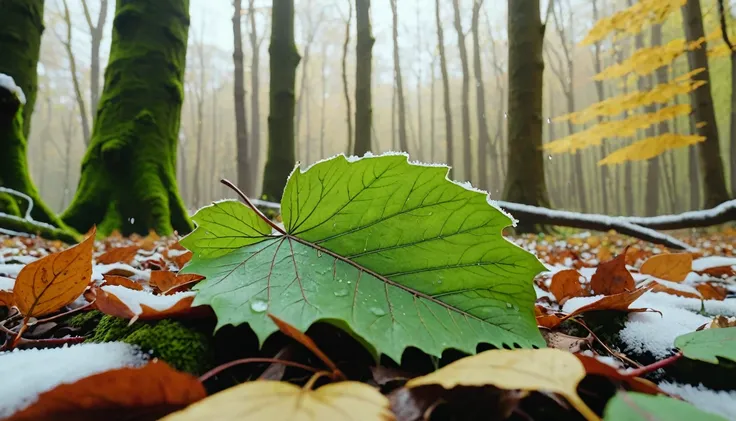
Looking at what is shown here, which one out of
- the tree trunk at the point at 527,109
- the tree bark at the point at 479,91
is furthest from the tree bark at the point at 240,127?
the tree bark at the point at 479,91

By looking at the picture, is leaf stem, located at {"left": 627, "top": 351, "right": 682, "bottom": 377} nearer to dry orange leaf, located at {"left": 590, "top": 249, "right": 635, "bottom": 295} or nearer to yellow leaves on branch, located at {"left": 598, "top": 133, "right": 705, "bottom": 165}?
dry orange leaf, located at {"left": 590, "top": 249, "right": 635, "bottom": 295}

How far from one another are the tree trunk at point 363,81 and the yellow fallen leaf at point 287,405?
714 cm

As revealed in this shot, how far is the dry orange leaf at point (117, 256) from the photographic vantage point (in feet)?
4.32

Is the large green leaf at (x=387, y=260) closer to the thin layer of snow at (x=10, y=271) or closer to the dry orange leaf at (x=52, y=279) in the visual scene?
the dry orange leaf at (x=52, y=279)

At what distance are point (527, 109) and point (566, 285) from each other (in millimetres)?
4735

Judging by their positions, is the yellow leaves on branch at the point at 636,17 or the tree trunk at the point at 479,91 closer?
the yellow leaves on branch at the point at 636,17

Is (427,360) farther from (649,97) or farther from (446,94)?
(446,94)

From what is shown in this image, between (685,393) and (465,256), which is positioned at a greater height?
(465,256)

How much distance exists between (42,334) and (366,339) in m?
0.58

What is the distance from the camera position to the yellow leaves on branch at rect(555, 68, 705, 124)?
6.53 m

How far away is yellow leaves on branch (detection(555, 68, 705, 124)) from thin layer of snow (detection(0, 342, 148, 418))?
8.10 meters

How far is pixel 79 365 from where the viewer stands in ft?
1.41

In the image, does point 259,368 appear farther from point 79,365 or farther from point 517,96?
point 517,96

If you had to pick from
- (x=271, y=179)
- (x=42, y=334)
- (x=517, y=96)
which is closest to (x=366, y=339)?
(x=42, y=334)
